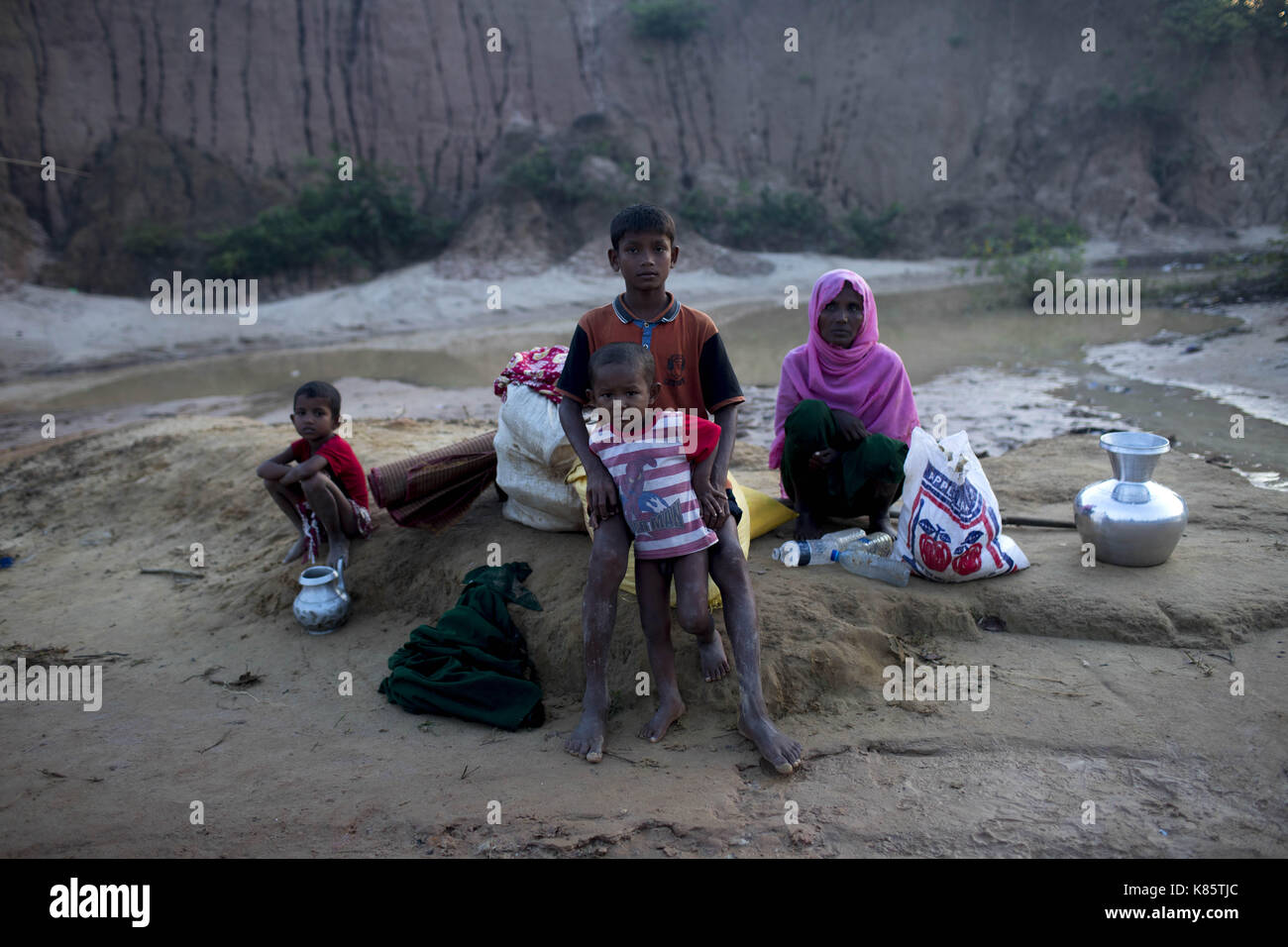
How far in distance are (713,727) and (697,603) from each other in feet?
1.33

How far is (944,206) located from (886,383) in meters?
19.0

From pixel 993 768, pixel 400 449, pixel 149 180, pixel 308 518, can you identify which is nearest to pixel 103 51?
pixel 149 180

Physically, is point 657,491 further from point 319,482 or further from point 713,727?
point 319,482

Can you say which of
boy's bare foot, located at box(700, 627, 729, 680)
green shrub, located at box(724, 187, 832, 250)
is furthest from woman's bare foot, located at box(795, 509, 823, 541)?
green shrub, located at box(724, 187, 832, 250)

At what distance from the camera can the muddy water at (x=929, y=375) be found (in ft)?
19.4

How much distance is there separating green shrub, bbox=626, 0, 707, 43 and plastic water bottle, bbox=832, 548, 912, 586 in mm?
21834

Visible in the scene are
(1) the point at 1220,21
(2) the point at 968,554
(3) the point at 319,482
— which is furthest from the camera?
(1) the point at 1220,21

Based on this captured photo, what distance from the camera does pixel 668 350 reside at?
2766mm

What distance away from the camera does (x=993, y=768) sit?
88.9 inches

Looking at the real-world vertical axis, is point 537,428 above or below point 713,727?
above

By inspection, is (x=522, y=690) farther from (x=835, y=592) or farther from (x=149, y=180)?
(x=149, y=180)

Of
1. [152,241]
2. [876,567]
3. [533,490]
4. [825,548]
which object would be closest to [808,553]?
[825,548]

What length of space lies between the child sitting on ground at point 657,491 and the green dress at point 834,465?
91cm

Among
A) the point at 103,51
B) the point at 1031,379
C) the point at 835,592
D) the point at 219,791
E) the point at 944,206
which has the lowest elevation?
the point at 219,791
